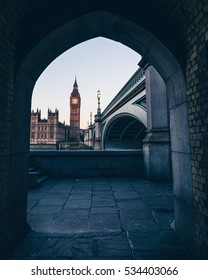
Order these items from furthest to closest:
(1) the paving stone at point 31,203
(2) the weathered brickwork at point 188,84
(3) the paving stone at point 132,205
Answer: (1) the paving stone at point 31,203, (3) the paving stone at point 132,205, (2) the weathered brickwork at point 188,84

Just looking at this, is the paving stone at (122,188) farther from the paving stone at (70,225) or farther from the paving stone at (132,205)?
the paving stone at (70,225)

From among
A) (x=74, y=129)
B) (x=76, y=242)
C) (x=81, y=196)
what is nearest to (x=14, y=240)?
(x=76, y=242)

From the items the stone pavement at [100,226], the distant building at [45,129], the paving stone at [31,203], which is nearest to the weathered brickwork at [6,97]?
the stone pavement at [100,226]

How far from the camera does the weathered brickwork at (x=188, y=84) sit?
2.27m

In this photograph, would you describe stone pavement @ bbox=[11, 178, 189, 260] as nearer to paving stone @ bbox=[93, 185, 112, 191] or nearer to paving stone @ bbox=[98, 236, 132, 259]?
paving stone @ bbox=[98, 236, 132, 259]

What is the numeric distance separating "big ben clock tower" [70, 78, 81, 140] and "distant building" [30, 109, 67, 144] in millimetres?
25821

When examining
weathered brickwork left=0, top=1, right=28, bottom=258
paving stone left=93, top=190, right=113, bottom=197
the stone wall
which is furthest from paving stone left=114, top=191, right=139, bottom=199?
weathered brickwork left=0, top=1, right=28, bottom=258

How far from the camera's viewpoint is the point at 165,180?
7.30 meters

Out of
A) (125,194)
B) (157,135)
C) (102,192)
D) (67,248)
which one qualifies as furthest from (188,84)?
(157,135)

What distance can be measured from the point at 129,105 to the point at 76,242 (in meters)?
14.7

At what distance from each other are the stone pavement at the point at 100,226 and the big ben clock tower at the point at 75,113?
373 feet

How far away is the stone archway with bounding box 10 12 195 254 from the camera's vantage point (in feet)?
9.19

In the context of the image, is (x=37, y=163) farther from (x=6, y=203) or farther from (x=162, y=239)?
(x=162, y=239)

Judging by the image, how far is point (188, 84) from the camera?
268 cm
